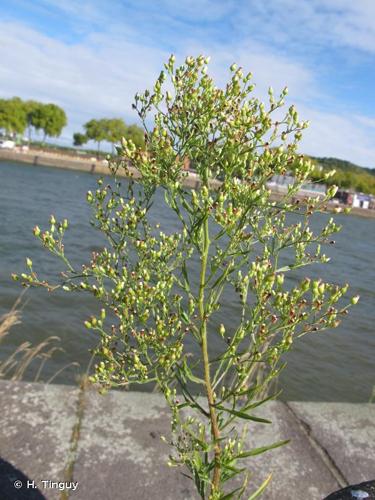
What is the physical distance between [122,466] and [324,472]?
60.1 inches

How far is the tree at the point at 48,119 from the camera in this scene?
435ft

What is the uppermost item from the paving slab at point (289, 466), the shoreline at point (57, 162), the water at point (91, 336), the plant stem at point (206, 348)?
the plant stem at point (206, 348)

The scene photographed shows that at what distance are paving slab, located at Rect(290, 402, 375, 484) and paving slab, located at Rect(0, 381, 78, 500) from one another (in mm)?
2074

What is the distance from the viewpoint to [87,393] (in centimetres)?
420

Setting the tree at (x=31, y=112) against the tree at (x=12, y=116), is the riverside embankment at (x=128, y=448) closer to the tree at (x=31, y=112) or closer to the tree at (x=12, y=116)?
the tree at (x=12, y=116)

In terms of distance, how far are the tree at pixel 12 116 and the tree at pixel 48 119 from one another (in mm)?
4268

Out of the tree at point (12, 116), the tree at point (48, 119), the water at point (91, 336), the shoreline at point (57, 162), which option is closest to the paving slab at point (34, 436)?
the water at point (91, 336)

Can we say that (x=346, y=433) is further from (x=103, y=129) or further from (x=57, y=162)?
(x=103, y=129)

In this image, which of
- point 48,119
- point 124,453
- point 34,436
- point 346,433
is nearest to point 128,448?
point 124,453

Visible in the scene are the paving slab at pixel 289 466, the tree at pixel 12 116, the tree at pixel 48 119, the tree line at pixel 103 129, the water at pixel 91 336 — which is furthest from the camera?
the tree line at pixel 103 129

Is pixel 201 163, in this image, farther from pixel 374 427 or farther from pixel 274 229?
pixel 374 427

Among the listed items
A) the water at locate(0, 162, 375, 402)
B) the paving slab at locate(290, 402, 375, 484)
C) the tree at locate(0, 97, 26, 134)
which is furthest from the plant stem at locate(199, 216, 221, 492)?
the tree at locate(0, 97, 26, 134)

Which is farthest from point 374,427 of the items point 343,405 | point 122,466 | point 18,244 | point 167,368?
point 18,244

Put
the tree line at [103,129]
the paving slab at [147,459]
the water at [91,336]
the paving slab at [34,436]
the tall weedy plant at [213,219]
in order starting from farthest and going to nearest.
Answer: the tree line at [103,129] < the water at [91,336] < the paving slab at [147,459] < the paving slab at [34,436] < the tall weedy plant at [213,219]
